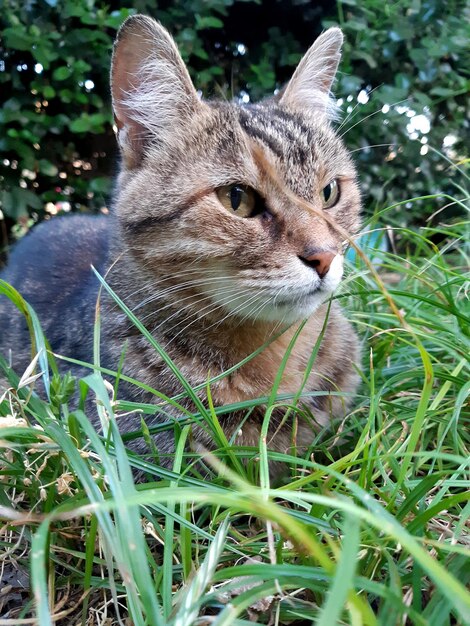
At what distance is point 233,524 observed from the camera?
41.0 inches

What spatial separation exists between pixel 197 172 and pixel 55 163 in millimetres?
2094

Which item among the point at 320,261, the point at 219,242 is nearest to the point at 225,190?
the point at 219,242

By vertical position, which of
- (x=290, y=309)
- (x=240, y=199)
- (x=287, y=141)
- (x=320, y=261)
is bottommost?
(x=290, y=309)

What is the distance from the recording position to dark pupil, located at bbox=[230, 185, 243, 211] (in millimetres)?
1188

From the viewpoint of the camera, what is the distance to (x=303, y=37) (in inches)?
120

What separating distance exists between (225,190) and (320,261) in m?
0.28

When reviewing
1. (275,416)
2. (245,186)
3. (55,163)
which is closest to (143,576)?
(275,416)

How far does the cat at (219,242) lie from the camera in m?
1.12

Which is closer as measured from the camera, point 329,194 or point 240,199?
point 240,199

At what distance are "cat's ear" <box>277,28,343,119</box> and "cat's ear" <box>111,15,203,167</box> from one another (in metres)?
0.36

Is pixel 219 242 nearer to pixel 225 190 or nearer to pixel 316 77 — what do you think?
pixel 225 190

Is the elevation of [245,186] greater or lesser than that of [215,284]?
greater

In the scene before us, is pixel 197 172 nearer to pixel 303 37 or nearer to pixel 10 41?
pixel 10 41

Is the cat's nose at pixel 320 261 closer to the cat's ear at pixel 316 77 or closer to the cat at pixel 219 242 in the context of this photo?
the cat at pixel 219 242
